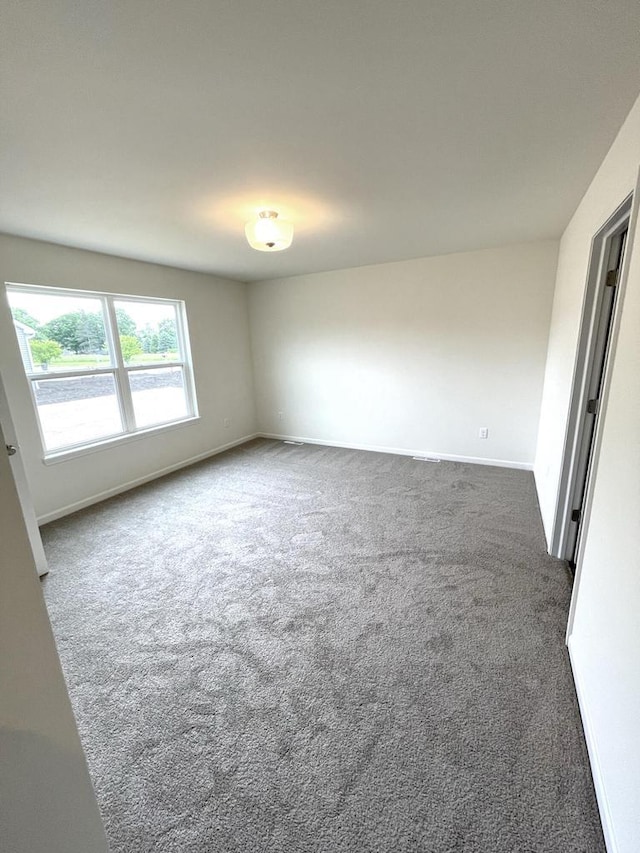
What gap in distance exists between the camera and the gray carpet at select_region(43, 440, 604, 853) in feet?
3.77

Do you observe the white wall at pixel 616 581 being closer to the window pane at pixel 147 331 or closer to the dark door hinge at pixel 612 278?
the dark door hinge at pixel 612 278

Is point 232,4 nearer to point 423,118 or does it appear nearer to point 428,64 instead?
point 428,64

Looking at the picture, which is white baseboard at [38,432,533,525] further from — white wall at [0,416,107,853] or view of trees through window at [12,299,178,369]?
white wall at [0,416,107,853]

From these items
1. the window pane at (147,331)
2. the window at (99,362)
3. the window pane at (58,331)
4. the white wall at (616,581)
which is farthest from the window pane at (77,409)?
the white wall at (616,581)

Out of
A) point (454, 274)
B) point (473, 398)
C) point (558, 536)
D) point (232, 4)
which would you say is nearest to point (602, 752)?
point (558, 536)

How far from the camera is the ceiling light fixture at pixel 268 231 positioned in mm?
2295

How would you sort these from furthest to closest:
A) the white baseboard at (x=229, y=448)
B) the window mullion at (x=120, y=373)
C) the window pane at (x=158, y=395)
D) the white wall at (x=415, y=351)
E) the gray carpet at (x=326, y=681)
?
the window pane at (x=158, y=395), the white wall at (x=415, y=351), the window mullion at (x=120, y=373), the white baseboard at (x=229, y=448), the gray carpet at (x=326, y=681)

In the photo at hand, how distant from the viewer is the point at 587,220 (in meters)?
2.15

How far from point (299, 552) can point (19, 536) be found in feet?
6.89

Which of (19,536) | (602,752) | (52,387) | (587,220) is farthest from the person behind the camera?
(52,387)

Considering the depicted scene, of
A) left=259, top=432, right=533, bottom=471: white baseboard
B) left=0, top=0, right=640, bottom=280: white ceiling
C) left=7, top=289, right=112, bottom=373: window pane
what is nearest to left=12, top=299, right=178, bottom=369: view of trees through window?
left=7, top=289, right=112, bottom=373: window pane

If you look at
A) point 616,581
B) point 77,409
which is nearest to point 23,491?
point 77,409

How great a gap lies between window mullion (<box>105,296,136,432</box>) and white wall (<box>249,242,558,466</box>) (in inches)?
80.8

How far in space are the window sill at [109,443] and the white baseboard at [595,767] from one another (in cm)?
391
